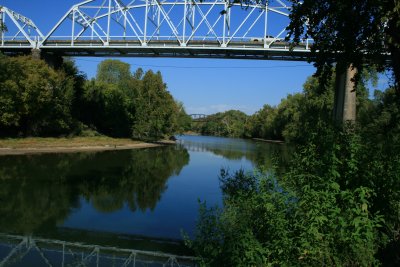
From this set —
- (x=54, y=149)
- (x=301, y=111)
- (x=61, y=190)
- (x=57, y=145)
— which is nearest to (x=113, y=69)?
(x=301, y=111)

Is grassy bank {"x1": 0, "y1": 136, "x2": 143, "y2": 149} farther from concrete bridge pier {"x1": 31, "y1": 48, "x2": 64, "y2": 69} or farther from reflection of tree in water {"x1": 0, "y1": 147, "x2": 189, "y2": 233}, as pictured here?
concrete bridge pier {"x1": 31, "y1": 48, "x2": 64, "y2": 69}

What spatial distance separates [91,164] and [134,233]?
66.5 feet

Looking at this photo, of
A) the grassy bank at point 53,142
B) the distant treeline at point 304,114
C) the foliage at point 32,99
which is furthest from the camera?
the foliage at point 32,99

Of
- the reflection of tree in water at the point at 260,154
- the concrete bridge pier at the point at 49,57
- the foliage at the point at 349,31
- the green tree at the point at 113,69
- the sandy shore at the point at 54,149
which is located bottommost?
the sandy shore at the point at 54,149

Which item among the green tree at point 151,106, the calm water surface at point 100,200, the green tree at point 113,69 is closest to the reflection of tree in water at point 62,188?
the calm water surface at point 100,200

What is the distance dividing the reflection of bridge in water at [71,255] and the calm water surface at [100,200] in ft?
1.63

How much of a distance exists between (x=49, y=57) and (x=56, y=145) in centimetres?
2419

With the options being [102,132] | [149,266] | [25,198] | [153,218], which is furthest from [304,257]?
[102,132]

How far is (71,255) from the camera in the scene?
1024 centimetres

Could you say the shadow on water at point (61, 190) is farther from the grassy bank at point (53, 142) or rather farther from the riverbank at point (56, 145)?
the grassy bank at point (53, 142)

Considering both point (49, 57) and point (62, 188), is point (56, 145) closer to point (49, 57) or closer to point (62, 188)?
point (49, 57)

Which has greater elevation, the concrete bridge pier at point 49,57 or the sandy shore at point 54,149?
the concrete bridge pier at point 49,57

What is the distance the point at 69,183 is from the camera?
22188 mm

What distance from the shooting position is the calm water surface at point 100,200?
12.9m
